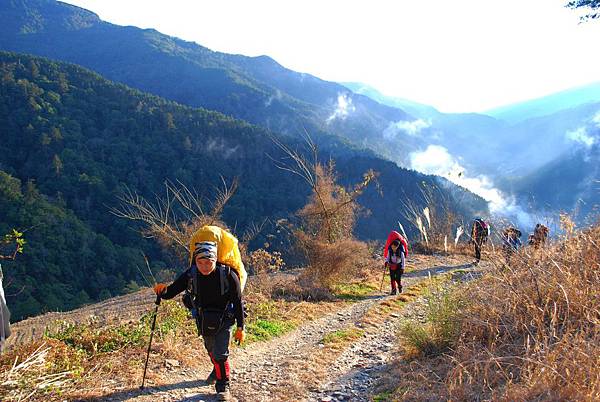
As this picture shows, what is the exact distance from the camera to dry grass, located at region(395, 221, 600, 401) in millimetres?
2963

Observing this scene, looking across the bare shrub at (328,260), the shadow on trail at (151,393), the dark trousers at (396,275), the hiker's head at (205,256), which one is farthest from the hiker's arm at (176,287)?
the dark trousers at (396,275)

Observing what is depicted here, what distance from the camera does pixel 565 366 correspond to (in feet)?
9.92

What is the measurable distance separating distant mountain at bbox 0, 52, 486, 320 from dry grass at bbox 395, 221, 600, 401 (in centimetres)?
5191

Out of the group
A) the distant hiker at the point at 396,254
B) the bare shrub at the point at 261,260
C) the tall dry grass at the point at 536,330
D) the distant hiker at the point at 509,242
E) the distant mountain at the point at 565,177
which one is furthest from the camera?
the distant mountain at the point at 565,177

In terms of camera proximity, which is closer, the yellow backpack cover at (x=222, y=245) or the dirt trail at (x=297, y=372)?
the yellow backpack cover at (x=222, y=245)

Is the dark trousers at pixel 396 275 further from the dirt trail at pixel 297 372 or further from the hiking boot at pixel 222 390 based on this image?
the hiking boot at pixel 222 390

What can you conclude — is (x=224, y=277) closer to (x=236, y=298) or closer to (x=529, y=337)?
(x=236, y=298)

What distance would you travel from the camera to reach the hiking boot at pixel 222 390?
4.22 meters

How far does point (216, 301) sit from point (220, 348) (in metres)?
0.52

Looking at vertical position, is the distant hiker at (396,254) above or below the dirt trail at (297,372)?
above

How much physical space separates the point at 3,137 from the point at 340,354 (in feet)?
359

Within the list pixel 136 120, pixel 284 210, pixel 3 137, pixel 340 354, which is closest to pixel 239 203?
pixel 284 210

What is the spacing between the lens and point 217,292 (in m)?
4.16

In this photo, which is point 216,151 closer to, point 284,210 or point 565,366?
point 284,210
